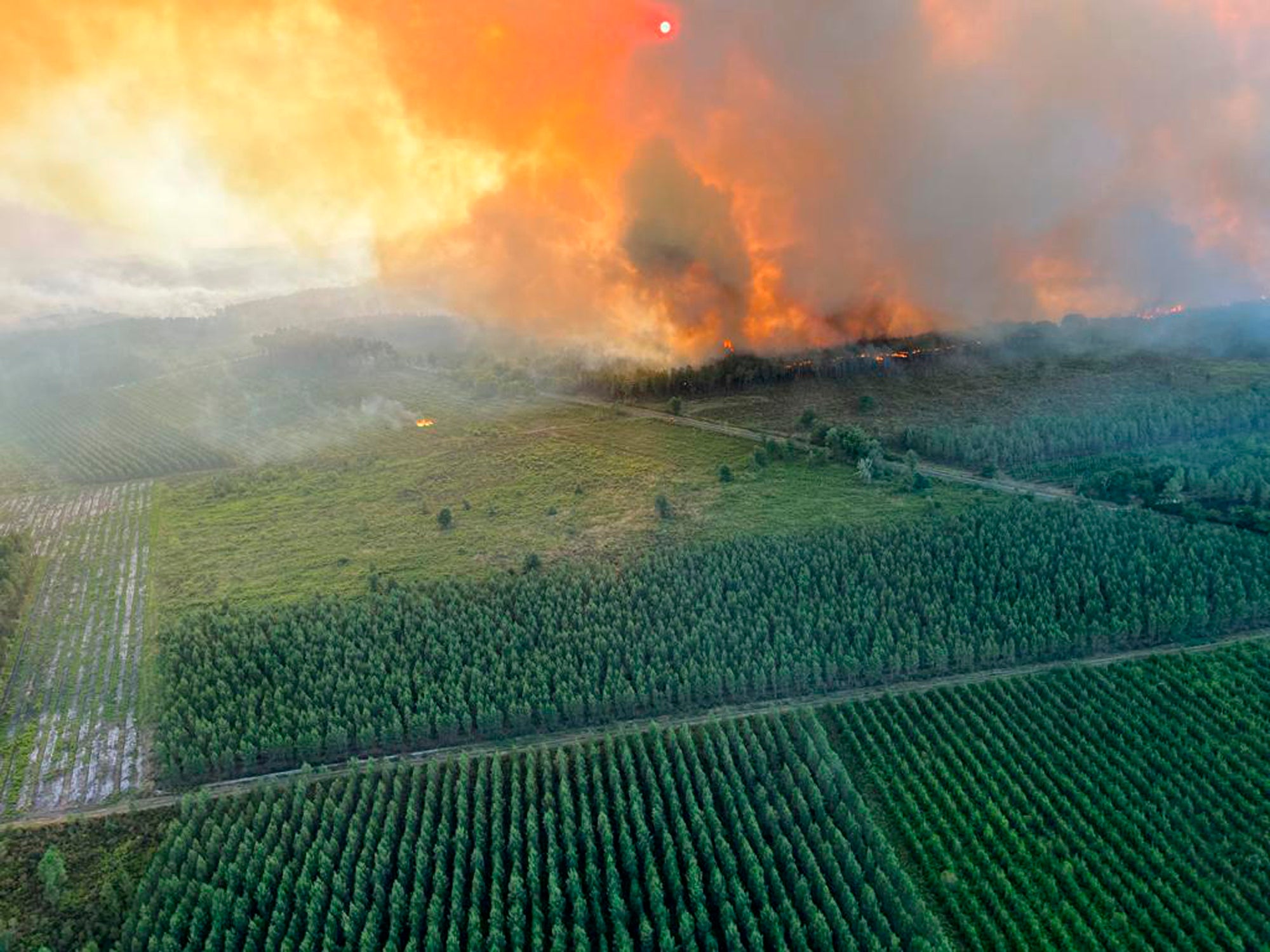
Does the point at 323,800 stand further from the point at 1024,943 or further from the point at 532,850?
the point at 1024,943

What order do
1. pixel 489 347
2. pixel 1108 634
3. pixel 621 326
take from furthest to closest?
pixel 489 347, pixel 621 326, pixel 1108 634

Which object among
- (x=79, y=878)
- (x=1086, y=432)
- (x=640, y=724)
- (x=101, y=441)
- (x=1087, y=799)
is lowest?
(x=79, y=878)

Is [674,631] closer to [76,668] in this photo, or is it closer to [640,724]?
[640,724]

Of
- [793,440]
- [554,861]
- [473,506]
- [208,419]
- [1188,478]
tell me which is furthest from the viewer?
[208,419]

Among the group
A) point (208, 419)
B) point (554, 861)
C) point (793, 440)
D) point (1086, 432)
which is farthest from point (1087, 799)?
point (208, 419)

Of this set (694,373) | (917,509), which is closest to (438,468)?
(694,373)
